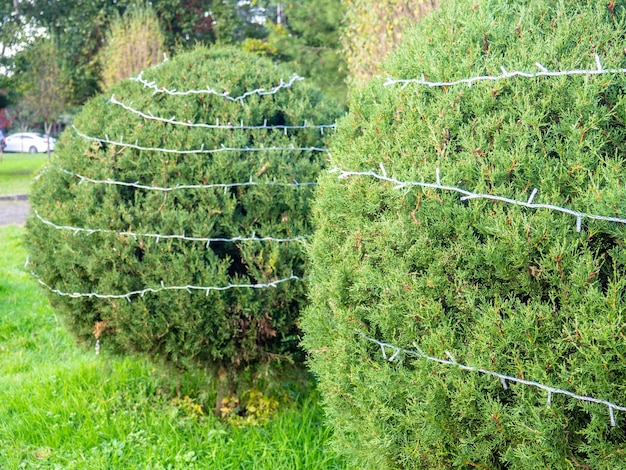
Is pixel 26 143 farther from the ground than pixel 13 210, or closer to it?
farther from the ground

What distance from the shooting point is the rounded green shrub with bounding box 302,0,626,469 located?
168 centimetres

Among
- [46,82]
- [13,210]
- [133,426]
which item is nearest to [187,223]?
[133,426]

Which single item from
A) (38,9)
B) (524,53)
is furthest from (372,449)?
(38,9)

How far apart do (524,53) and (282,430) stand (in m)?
2.53

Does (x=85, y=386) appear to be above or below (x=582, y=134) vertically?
below

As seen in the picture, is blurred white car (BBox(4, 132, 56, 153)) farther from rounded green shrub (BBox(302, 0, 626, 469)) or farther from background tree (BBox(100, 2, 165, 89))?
rounded green shrub (BBox(302, 0, 626, 469))

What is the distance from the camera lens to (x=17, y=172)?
79.7 ft

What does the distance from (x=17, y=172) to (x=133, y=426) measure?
2322 centimetres

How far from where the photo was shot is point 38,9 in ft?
80.3

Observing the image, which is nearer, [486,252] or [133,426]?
[486,252]

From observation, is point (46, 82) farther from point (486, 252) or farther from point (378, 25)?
point (486, 252)

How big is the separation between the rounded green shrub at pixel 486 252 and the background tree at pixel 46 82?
2144 centimetres

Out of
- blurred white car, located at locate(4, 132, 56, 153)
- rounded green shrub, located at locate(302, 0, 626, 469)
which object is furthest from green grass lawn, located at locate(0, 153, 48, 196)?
rounded green shrub, located at locate(302, 0, 626, 469)

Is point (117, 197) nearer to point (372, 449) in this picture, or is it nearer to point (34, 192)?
point (34, 192)
